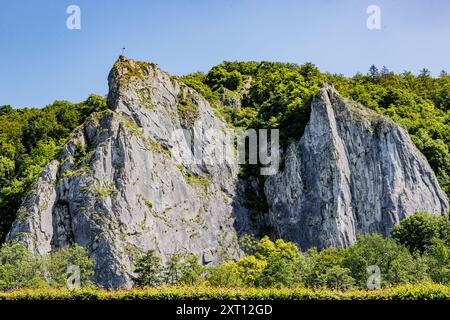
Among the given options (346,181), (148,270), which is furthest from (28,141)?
(346,181)

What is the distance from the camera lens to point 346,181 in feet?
291

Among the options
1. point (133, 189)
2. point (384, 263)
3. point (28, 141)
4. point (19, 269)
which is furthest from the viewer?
point (28, 141)

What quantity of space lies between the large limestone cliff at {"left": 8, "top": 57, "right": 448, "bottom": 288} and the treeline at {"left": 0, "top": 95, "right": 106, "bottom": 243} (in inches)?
398

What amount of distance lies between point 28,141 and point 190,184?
1428 inches

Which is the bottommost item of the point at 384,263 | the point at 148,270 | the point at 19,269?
the point at 148,270

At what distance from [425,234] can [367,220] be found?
10555 mm

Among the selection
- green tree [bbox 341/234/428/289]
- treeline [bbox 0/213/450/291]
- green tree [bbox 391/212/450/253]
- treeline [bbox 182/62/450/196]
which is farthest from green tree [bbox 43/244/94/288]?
treeline [bbox 182/62/450/196]

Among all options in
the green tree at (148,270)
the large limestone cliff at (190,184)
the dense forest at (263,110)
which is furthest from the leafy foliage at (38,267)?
the dense forest at (263,110)

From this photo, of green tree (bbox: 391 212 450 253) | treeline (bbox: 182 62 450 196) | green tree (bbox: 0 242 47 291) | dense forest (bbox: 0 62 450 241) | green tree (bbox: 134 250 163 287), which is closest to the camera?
green tree (bbox: 0 242 47 291)

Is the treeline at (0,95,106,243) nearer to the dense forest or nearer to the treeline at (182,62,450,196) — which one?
the dense forest

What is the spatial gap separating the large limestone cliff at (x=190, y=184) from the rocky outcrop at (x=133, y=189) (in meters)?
0.15

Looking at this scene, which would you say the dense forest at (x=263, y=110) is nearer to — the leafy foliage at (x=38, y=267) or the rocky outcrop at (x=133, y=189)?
the rocky outcrop at (x=133, y=189)

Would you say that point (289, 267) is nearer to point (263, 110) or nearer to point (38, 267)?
point (38, 267)

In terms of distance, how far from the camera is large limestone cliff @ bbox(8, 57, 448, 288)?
251 feet
